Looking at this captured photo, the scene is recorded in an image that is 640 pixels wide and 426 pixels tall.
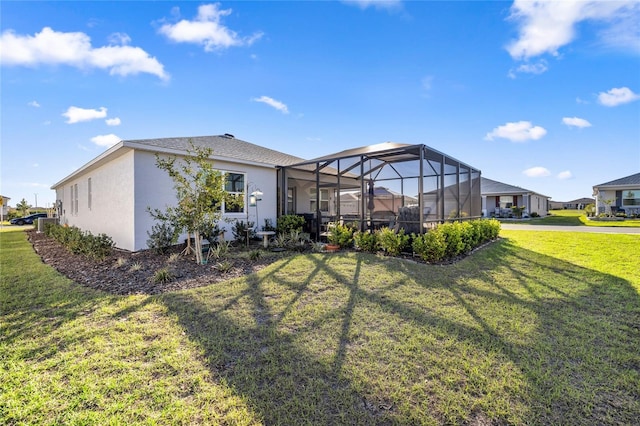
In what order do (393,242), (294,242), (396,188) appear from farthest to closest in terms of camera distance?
(396,188) → (294,242) → (393,242)

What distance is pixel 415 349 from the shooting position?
Result: 2891 mm

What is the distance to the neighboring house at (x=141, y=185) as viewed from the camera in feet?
26.3

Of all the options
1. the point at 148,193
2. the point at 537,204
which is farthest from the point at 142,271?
the point at 537,204

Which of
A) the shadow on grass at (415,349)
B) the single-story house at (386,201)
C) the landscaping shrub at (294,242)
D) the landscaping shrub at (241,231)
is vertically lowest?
the shadow on grass at (415,349)

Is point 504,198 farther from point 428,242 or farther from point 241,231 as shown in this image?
point 241,231

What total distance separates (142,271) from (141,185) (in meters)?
3.04

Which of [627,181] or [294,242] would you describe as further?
[627,181]

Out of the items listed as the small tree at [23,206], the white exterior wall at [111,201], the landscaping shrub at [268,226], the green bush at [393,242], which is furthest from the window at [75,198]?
the small tree at [23,206]

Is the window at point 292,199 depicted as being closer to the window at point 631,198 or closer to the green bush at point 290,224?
the green bush at point 290,224

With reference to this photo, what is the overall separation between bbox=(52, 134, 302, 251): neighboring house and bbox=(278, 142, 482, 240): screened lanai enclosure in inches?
42.7

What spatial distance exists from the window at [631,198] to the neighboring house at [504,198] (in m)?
6.42

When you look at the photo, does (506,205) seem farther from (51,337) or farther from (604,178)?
(51,337)

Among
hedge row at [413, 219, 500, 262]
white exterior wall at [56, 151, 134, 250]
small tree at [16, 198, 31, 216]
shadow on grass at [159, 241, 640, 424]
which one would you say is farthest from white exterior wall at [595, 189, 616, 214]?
small tree at [16, 198, 31, 216]

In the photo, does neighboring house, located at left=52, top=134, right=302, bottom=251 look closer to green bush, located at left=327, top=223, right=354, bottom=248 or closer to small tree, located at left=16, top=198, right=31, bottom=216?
green bush, located at left=327, top=223, right=354, bottom=248
